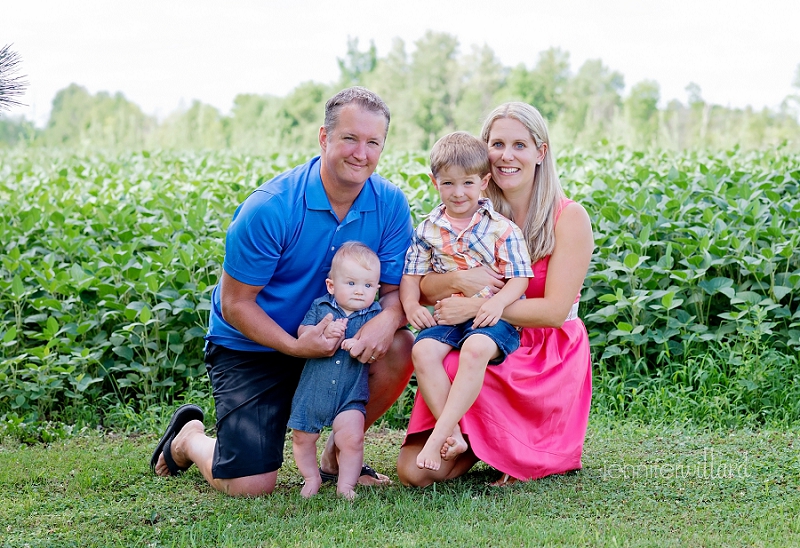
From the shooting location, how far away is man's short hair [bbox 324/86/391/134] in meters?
3.09

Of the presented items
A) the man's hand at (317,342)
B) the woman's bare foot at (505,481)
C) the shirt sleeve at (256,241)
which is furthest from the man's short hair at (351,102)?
the woman's bare foot at (505,481)

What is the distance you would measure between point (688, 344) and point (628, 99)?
23.5 m

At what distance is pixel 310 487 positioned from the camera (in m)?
3.10

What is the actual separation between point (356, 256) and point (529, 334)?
2.49 feet

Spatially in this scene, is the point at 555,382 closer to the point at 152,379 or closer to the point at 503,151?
the point at 503,151

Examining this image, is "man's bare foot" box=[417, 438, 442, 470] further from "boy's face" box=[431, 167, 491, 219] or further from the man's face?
the man's face

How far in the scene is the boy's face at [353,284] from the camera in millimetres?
3115

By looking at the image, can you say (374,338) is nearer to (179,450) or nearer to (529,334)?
(529,334)

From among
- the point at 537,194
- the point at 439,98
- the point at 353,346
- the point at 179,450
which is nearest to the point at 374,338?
the point at 353,346

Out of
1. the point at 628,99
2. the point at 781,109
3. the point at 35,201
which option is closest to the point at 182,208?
the point at 35,201

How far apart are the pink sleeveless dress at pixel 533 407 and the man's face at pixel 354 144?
0.76 meters

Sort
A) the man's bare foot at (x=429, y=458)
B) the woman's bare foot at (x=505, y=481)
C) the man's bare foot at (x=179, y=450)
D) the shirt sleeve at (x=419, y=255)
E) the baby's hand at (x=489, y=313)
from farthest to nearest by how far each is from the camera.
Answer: the man's bare foot at (x=179, y=450) → the shirt sleeve at (x=419, y=255) → the woman's bare foot at (x=505, y=481) → the baby's hand at (x=489, y=313) → the man's bare foot at (x=429, y=458)

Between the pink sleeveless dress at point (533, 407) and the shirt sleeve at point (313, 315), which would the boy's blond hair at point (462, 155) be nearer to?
the pink sleeveless dress at point (533, 407)

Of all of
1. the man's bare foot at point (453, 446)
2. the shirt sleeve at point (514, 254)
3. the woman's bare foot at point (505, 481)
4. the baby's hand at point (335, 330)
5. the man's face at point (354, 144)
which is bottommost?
the woman's bare foot at point (505, 481)
